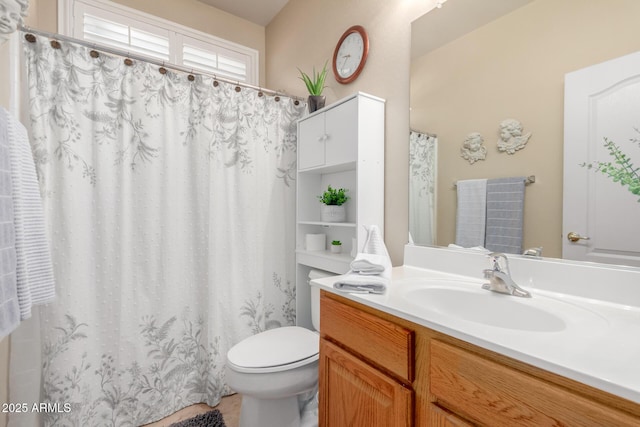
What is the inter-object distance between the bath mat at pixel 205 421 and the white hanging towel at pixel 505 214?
160 centimetres

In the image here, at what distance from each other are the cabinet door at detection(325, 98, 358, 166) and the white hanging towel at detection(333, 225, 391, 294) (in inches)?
18.7

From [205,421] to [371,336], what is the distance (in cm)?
125

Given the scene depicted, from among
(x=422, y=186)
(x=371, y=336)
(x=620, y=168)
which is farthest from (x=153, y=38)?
(x=620, y=168)

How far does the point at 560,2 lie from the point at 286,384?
1.77m

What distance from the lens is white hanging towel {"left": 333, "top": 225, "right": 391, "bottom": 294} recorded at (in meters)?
1.01

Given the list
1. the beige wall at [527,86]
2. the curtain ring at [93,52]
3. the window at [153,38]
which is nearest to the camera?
the beige wall at [527,86]

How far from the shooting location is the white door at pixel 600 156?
87 cm

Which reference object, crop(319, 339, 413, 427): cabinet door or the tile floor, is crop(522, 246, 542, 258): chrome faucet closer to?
crop(319, 339, 413, 427): cabinet door

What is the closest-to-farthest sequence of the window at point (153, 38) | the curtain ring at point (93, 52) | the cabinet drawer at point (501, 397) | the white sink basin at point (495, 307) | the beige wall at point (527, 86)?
1. the cabinet drawer at point (501, 397)
2. the white sink basin at point (495, 307)
3. the beige wall at point (527, 86)
4. the curtain ring at point (93, 52)
5. the window at point (153, 38)

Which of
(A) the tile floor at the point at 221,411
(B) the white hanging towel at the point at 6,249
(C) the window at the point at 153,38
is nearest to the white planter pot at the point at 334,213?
(A) the tile floor at the point at 221,411

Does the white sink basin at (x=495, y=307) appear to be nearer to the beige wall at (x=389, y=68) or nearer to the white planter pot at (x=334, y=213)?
the beige wall at (x=389, y=68)

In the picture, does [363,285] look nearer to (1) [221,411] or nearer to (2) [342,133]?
(2) [342,133]

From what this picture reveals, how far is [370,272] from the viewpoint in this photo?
1110mm

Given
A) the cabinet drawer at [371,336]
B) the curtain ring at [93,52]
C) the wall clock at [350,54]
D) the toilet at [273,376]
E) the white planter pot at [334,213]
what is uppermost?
the wall clock at [350,54]
